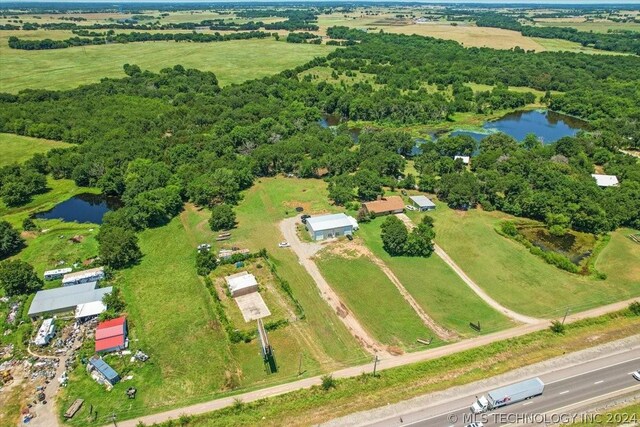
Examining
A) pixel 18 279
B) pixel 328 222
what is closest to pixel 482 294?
pixel 328 222

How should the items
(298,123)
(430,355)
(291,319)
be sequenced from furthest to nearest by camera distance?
(298,123) < (291,319) < (430,355)

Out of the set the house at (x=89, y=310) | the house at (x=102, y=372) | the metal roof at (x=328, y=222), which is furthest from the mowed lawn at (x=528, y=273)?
the house at (x=89, y=310)

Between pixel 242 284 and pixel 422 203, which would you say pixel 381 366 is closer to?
pixel 242 284

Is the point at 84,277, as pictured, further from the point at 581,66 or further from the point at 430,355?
the point at 581,66

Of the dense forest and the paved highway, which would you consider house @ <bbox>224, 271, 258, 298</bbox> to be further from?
the paved highway

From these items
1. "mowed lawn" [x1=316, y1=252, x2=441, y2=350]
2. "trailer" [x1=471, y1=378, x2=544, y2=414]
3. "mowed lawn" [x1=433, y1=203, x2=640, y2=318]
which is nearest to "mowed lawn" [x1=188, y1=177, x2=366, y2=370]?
"mowed lawn" [x1=316, y1=252, x2=441, y2=350]

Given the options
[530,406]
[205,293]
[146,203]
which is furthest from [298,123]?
[530,406]
